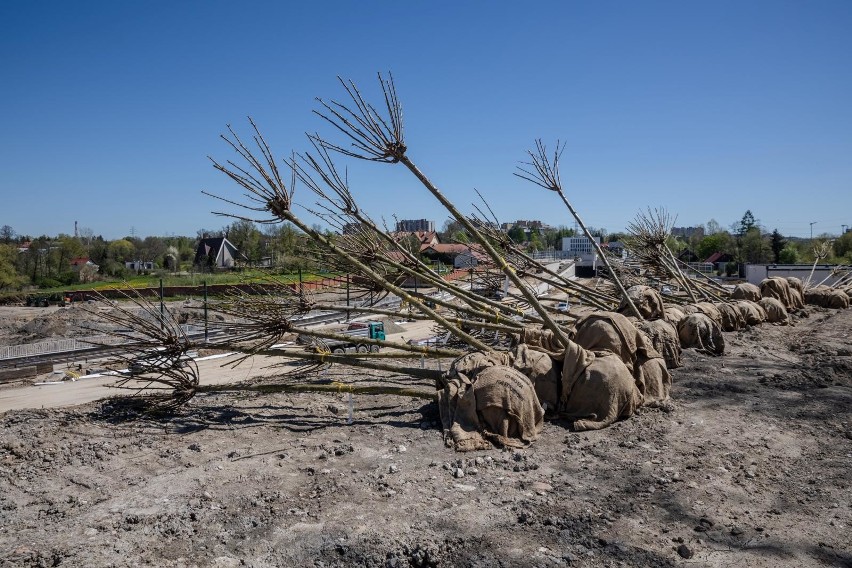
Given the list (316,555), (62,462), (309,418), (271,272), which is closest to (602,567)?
(316,555)

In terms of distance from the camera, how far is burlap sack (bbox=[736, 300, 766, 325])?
1223cm

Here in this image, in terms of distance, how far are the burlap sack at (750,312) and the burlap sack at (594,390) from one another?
7380mm

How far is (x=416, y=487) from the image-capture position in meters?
4.80

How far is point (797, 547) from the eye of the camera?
12.1 ft

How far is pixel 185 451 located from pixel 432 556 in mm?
3224

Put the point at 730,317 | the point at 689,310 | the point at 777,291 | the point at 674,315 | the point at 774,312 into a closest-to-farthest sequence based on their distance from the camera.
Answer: the point at 674,315 → the point at 689,310 → the point at 730,317 → the point at 774,312 → the point at 777,291

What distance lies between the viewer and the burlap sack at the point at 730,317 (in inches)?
462

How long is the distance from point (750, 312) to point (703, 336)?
12.2 ft

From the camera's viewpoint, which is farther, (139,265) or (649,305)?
(139,265)

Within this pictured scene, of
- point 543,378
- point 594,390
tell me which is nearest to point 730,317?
point 594,390

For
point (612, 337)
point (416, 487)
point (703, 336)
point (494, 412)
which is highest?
point (612, 337)

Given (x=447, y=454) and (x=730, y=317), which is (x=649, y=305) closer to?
(x=730, y=317)

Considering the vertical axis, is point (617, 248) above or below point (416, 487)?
above

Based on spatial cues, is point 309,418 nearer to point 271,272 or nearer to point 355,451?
point 355,451
